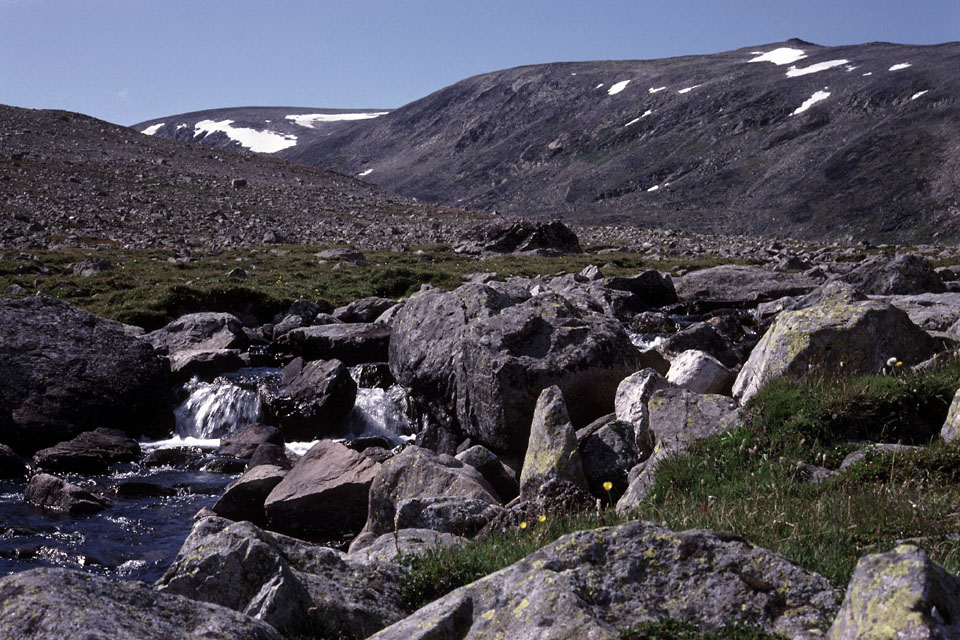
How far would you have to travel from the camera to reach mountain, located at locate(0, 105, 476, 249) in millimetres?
52156

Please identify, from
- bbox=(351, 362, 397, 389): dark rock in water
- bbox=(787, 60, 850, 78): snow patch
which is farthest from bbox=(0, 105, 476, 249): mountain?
bbox=(787, 60, 850, 78): snow patch

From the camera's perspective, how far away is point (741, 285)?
34.9 metres

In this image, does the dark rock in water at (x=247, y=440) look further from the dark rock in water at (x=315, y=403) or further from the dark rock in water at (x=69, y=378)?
the dark rock in water at (x=69, y=378)

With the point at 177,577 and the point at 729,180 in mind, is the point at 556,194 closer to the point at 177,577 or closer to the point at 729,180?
the point at 729,180

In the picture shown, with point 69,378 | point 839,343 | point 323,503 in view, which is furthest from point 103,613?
point 69,378

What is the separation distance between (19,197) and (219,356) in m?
46.3

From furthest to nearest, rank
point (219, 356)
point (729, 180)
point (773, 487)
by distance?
1. point (729, 180)
2. point (219, 356)
3. point (773, 487)

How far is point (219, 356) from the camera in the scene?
22.2 m

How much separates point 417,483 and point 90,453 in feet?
32.3

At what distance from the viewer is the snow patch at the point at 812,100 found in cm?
13738

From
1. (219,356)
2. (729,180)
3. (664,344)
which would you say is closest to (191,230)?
(219,356)

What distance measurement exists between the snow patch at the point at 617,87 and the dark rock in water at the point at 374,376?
180329mm

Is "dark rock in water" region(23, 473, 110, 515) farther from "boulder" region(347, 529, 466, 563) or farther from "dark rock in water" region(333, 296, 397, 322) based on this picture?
"dark rock in water" region(333, 296, 397, 322)

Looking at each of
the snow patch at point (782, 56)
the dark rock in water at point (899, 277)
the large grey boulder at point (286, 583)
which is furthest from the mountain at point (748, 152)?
the large grey boulder at point (286, 583)
